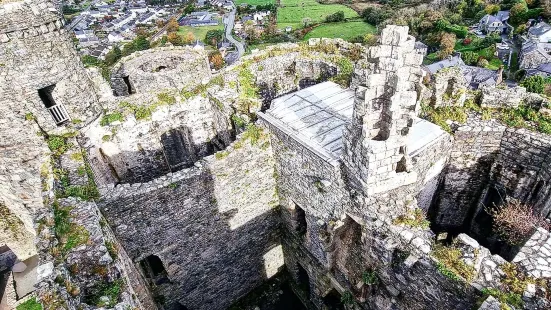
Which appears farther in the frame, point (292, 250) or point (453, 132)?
point (292, 250)

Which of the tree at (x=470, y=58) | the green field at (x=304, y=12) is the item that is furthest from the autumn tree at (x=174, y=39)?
the tree at (x=470, y=58)

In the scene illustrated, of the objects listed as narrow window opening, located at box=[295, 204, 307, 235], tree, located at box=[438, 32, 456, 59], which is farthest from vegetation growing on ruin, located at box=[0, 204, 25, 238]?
tree, located at box=[438, 32, 456, 59]

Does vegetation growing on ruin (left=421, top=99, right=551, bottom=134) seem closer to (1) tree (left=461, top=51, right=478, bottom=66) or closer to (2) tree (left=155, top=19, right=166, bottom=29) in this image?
(1) tree (left=461, top=51, right=478, bottom=66)

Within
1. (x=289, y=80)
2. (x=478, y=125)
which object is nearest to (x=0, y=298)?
(x=289, y=80)

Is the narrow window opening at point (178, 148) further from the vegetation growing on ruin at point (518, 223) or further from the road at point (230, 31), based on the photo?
the road at point (230, 31)

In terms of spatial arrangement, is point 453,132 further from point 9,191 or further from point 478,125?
point 9,191

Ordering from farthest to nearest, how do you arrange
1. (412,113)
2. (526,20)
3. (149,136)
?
(526,20) < (149,136) < (412,113)

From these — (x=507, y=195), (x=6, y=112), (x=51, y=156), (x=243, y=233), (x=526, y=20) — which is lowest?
(x=526, y=20)
